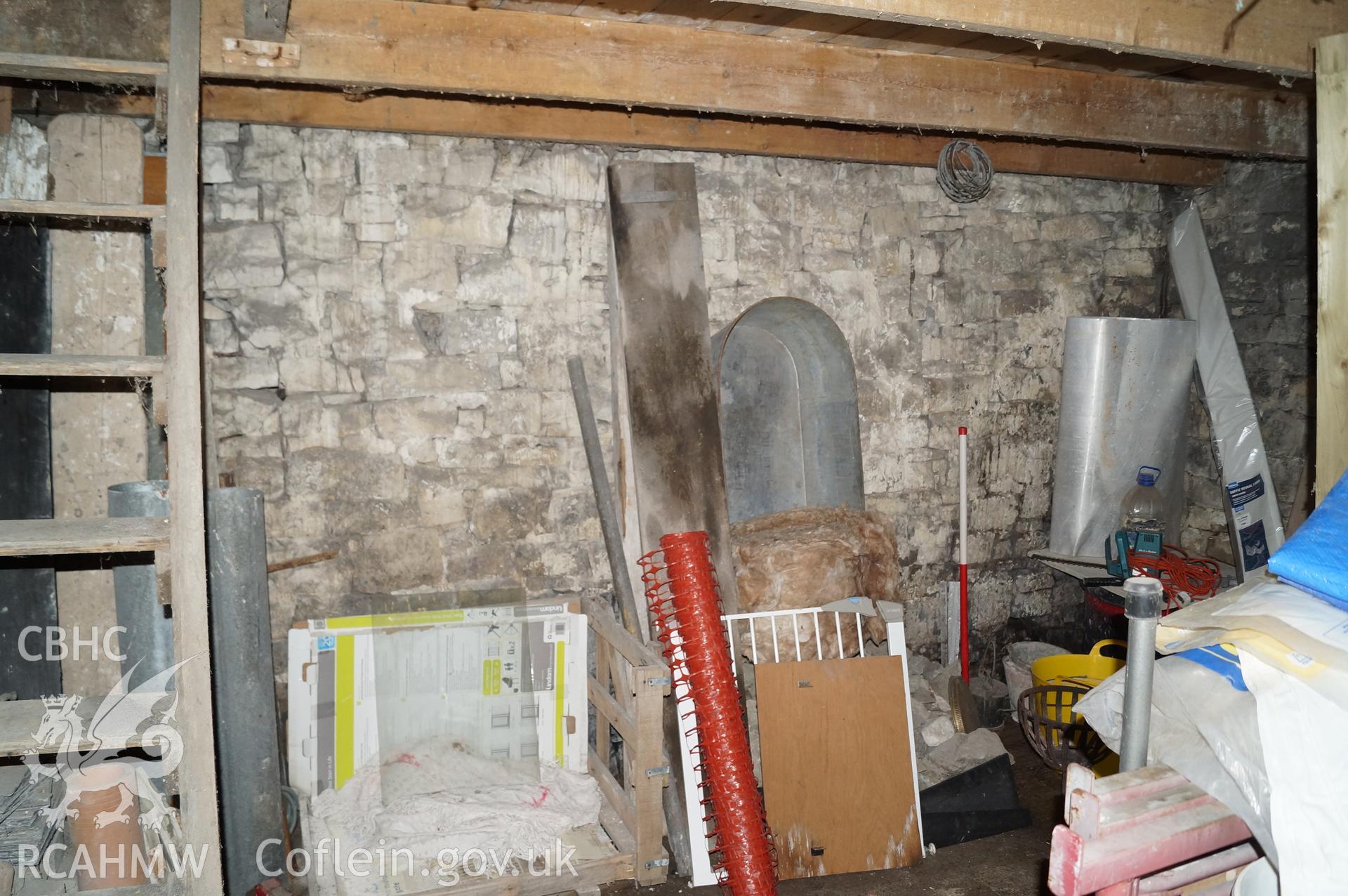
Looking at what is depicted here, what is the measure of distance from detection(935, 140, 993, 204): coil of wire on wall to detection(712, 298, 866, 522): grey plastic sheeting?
2.90ft

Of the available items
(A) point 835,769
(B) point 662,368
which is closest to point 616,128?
(B) point 662,368

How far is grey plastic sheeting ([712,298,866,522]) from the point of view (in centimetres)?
389

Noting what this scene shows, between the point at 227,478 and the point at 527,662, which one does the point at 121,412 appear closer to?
the point at 227,478

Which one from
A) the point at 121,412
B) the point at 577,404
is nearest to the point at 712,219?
the point at 577,404

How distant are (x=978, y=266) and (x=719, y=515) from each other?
1.88 metres

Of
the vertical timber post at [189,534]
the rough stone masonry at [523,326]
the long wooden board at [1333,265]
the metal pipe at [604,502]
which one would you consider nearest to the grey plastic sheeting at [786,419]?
the rough stone masonry at [523,326]

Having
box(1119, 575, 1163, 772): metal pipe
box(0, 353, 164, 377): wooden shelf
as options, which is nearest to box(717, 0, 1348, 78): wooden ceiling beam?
box(1119, 575, 1163, 772): metal pipe

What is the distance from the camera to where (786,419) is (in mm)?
4141

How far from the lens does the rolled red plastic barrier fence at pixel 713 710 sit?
8.67 ft

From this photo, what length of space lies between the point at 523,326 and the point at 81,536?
201cm

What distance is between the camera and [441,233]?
10.7ft

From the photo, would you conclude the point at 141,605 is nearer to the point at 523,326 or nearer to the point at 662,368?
the point at 523,326

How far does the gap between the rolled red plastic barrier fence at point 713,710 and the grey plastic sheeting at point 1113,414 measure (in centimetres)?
220

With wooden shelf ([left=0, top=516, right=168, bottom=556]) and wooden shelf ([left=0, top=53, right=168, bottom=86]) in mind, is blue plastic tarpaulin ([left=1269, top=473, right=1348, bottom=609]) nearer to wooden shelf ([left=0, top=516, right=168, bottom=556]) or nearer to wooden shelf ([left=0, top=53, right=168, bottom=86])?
wooden shelf ([left=0, top=516, right=168, bottom=556])
